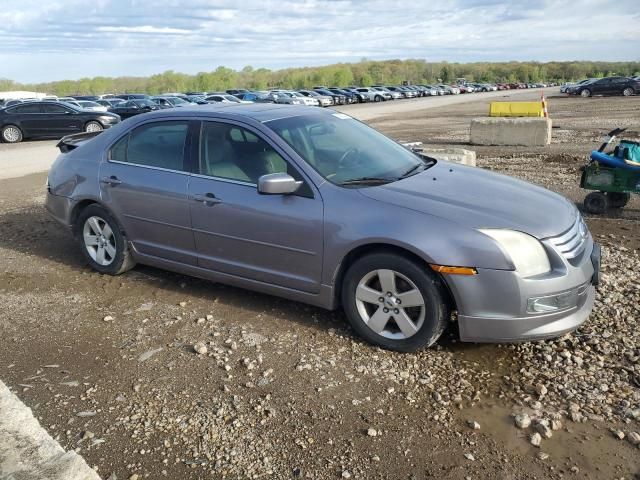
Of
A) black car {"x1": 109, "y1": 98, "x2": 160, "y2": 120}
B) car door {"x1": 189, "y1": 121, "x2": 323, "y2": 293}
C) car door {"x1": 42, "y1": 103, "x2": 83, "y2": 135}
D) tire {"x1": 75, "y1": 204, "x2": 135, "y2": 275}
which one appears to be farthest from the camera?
black car {"x1": 109, "y1": 98, "x2": 160, "y2": 120}

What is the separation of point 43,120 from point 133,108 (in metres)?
8.64

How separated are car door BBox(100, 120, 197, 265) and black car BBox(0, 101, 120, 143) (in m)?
17.0

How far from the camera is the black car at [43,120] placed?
2072cm

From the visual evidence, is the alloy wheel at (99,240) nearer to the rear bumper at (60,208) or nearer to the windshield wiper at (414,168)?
the rear bumper at (60,208)

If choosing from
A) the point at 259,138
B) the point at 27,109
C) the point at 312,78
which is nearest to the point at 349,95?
the point at 27,109

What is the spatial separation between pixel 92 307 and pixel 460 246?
316 centimetres

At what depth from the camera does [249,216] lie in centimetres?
427

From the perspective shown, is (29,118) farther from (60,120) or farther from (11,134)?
(60,120)

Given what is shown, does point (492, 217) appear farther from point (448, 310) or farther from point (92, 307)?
point (92, 307)

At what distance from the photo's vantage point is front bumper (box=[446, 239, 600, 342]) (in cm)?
345

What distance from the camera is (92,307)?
4.82 metres

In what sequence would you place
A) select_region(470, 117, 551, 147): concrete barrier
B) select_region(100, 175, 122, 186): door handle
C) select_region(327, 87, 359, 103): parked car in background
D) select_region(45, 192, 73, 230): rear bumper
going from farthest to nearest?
select_region(327, 87, 359, 103): parked car in background < select_region(470, 117, 551, 147): concrete barrier < select_region(45, 192, 73, 230): rear bumper < select_region(100, 175, 122, 186): door handle

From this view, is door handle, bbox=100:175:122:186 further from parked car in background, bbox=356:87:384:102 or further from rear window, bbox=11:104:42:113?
parked car in background, bbox=356:87:384:102

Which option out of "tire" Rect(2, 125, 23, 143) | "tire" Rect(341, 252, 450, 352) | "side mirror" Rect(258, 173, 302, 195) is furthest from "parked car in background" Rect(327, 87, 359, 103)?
"tire" Rect(341, 252, 450, 352)
